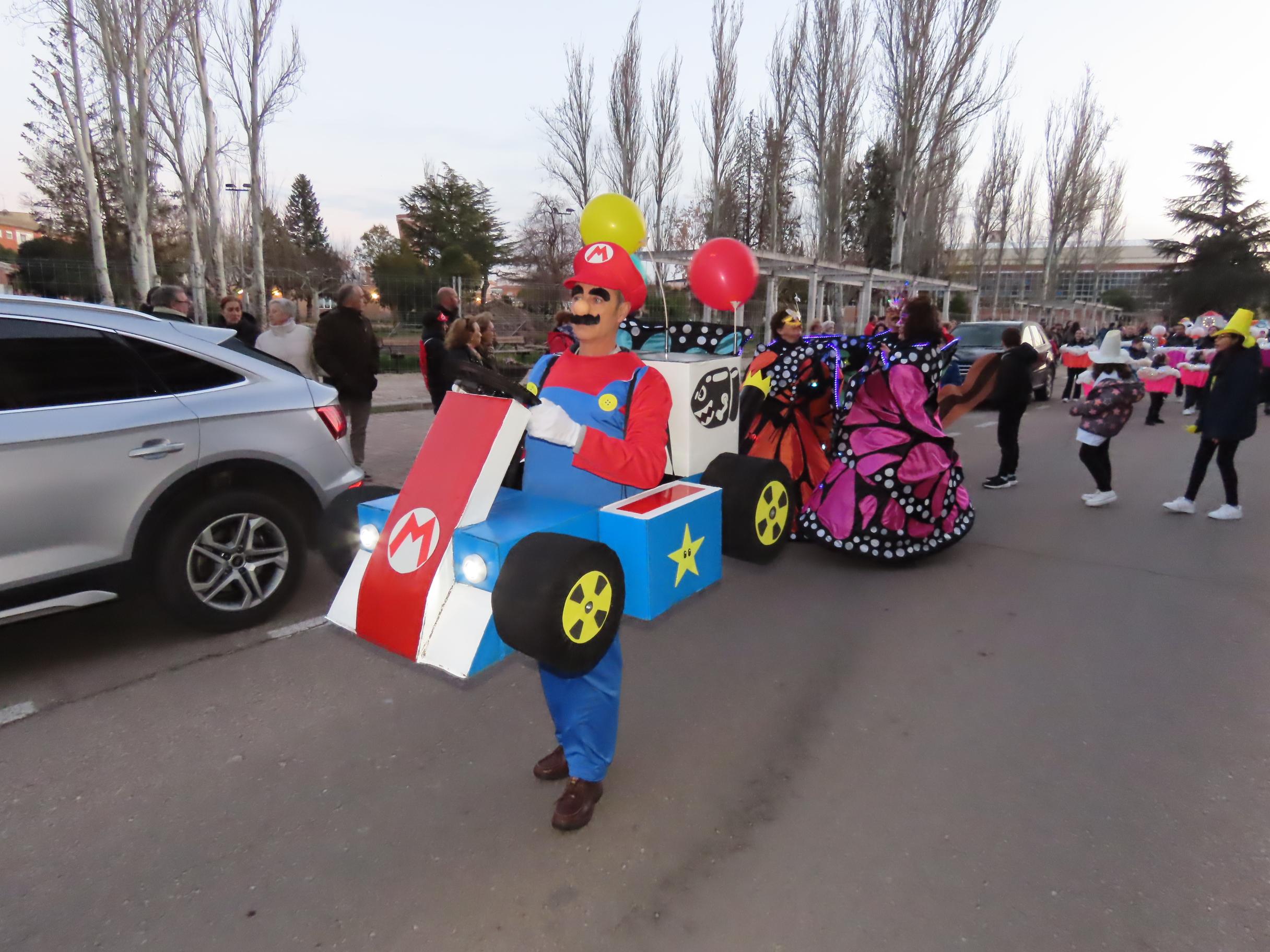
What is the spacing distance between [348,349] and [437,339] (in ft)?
5.21

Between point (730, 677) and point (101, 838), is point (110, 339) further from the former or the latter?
point (730, 677)

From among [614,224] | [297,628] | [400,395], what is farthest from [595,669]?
[400,395]

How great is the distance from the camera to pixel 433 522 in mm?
1984

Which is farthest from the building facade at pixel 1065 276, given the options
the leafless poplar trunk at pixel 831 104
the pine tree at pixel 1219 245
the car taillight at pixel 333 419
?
the car taillight at pixel 333 419

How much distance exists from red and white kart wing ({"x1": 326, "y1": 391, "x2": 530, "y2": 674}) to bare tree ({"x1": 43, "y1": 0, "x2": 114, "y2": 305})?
14700 mm

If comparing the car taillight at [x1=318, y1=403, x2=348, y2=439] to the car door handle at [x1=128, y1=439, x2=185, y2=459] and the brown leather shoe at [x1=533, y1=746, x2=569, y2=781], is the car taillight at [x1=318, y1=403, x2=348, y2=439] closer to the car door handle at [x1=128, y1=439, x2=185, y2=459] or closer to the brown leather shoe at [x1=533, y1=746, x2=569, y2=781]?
the car door handle at [x1=128, y1=439, x2=185, y2=459]

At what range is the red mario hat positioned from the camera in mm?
Answer: 2406

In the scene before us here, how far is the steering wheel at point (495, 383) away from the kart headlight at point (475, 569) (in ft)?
1.45

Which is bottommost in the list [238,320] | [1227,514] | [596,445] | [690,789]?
[690,789]

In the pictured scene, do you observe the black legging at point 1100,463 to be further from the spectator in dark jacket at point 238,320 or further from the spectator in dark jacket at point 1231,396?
the spectator in dark jacket at point 238,320

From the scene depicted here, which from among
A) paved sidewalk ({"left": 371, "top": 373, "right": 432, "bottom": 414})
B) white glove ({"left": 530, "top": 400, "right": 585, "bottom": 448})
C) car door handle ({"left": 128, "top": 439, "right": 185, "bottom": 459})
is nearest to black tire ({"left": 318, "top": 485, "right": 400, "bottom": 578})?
white glove ({"left": 530, "top": 400, "right": 585, "bottom": 448})

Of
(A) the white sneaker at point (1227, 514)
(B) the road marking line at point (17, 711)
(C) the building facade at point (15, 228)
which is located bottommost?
(B) the road marking line at point (17, 711)

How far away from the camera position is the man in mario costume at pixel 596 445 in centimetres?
218

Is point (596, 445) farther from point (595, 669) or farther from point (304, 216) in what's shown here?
Answer: point (304, 216)
